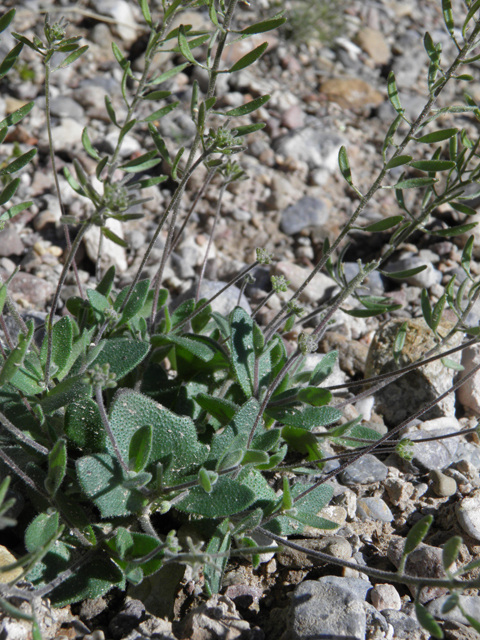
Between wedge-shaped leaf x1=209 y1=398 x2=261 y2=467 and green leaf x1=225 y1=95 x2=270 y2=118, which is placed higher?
green leaf x1=225 y1=95 x2=270 y2=118

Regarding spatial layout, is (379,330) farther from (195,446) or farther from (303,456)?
(195,446)

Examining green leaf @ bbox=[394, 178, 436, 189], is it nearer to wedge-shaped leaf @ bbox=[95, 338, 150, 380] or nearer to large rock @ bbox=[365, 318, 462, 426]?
wedge-shaped leaf @ bbox=[95, 338, 150, 380]

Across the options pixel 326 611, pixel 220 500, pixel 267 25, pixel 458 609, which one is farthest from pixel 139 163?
pixel 458 609

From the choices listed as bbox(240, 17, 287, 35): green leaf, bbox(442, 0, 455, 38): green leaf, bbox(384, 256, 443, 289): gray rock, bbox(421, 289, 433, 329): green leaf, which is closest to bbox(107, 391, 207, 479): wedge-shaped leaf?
bbox(421, 289, 433, 329): green leaf

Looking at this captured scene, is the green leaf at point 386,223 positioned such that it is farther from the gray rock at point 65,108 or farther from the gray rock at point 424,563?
the gray rock at point 65,108

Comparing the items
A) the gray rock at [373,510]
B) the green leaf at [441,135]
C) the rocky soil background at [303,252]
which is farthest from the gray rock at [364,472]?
the green leaf at [441,135]

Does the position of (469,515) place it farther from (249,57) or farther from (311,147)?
(311,147)
